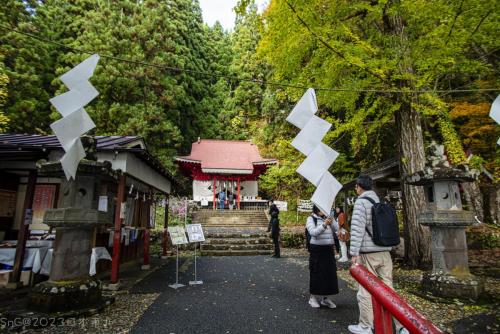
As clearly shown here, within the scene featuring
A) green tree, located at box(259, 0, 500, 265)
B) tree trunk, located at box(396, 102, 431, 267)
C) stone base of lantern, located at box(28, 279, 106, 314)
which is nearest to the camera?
stone base of lantern, located at box(28, 279, 106, 314)

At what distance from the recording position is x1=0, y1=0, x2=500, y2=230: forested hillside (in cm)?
605

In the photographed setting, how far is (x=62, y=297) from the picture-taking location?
162 inches

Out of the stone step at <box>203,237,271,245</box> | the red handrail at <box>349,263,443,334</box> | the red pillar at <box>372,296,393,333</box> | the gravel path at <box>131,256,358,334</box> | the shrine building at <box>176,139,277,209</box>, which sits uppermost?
the shrine building at <box>176,139,277,209</box>

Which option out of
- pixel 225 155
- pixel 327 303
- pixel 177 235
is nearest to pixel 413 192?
pixel 327 303

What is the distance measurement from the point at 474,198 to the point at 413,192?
9.02 m

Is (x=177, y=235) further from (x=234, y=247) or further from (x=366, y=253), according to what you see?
(x=234, y=247)

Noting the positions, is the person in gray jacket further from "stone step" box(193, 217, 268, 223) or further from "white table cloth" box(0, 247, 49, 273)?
"stone step" box(193, 217, 268, 223)

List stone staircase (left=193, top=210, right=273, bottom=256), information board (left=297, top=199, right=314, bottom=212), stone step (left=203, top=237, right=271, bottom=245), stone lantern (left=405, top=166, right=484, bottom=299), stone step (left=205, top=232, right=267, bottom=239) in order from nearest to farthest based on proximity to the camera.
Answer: stone lantern (left=405, top=166, right=484, bottom=299)
stone staircase (left=193, top=210, right=273, bottom=256)
stone step (left=203, top=237, right=271, bottom=245)
stone step (left=205, top=232, right=267, bottom=239)
information board (left=297, top=199, right=314, bottom=212)

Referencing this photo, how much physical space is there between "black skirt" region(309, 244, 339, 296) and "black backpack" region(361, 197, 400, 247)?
133 centimetres

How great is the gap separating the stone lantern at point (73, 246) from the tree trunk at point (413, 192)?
7.48 meters

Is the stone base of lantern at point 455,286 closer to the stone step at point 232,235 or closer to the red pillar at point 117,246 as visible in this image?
the red pillar at point 117,246

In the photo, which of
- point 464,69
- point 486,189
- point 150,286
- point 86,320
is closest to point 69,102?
point 86,320

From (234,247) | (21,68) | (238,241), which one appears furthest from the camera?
(21,68)

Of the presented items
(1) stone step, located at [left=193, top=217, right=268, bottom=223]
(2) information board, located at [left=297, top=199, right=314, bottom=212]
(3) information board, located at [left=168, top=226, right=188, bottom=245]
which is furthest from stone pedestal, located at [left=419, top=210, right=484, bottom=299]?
(2) information board, located at [left=297, top=199, right=314, bottom=212]
